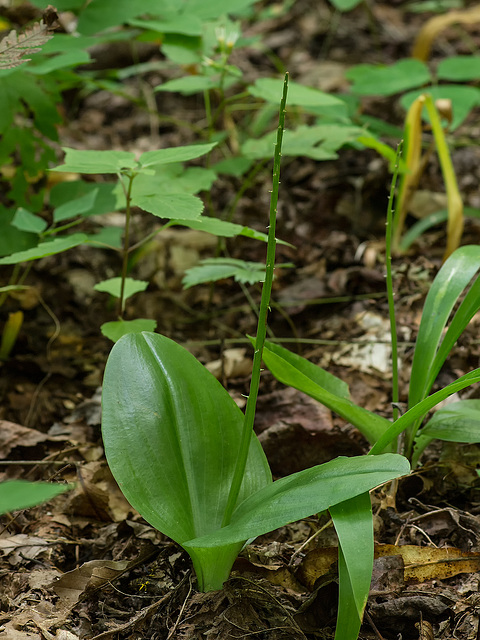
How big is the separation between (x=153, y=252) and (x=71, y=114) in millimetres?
1632

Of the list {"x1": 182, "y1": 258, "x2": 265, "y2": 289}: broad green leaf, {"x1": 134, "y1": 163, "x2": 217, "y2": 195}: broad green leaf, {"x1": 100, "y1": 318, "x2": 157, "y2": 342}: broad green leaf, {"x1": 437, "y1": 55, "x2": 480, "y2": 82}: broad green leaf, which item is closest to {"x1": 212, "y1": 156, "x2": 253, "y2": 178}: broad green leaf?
{"x1": 134, "y1": 163, "x2": 217, "y2": 195}: broad green leaf

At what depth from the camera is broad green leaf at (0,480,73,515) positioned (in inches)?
27.5

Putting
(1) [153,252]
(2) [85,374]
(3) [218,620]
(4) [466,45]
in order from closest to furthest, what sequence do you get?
(3) [218,620]
(2) [85,374]
(1) [153,252]
(4) [466,45]

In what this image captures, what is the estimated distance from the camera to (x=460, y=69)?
2779mm

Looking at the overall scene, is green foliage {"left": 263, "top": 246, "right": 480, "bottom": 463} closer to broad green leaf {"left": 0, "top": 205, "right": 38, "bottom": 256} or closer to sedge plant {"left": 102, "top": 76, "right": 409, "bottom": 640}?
sedge plant {"left": 102, "top": 76, "right": 409, "bottom": 640}

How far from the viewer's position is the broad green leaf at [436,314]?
137cm

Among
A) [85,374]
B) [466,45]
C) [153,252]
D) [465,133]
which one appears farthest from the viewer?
[466,45]

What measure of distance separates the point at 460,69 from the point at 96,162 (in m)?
2.07

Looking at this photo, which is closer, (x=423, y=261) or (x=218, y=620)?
(x=218, y=620)

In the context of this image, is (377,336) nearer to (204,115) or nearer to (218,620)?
(218,620)

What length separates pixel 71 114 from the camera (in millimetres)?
3686

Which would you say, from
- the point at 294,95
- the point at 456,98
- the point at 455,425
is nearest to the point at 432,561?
the point at 455,425

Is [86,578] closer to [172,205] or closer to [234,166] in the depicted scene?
[172,205]

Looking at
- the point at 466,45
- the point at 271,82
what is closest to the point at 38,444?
→ the point at 271,82
